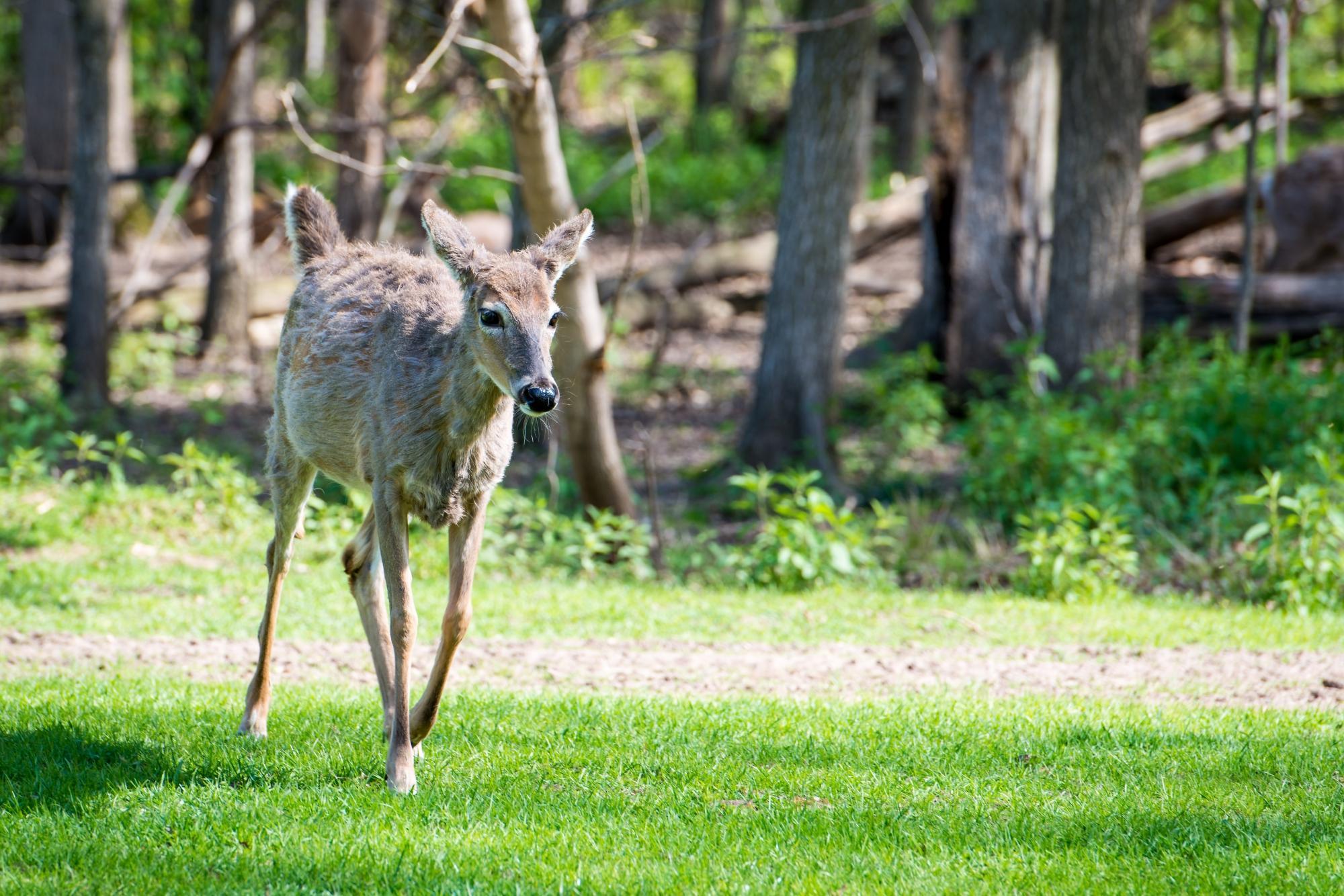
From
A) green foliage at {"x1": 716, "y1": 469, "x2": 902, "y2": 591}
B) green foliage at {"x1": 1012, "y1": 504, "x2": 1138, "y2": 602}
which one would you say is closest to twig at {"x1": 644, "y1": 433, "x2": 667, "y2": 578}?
green foliage at {"x1": 716, "y1": 469, "x2": 902, "y2": 591}

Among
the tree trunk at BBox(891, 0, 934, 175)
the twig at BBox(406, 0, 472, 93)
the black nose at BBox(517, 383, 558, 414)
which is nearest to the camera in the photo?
the black nose at BBox(517, 383, 558, 414)

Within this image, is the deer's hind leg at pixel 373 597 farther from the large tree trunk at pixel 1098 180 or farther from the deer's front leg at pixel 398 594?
the large tree trunk at pixel 1098 180

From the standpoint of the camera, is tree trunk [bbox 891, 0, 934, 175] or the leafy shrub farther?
tree trunk [bbox 891, 0, 934, 175]

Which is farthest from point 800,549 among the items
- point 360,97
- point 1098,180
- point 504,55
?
point 360,97

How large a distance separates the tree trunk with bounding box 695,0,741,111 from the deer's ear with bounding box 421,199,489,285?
24.0 m

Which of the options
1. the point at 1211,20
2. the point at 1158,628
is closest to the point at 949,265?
the point at 1158,628

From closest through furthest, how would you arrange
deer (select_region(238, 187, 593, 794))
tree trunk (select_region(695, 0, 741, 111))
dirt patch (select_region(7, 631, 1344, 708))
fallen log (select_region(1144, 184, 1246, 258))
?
deer (select_region(238, 187, 593, 794))
dirt patch (select_region(7, 631, 1344, 708))
fallen log (select_region(1144, 184, 1246, 258))
tree trunk (select_region(695, 0, 741, 111))

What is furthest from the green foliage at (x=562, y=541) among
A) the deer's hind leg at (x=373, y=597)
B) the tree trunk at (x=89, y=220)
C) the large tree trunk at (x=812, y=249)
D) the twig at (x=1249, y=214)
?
the twig at (x=1249, y=214)

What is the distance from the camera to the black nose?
16.0 ft

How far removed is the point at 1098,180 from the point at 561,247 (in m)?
8.91

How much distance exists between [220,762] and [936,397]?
31.6 ft

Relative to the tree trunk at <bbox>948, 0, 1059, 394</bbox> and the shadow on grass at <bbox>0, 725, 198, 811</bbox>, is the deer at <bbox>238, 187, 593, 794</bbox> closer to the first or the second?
the shadow on grass at <bbox>0, 725, 198, 811</bbox>

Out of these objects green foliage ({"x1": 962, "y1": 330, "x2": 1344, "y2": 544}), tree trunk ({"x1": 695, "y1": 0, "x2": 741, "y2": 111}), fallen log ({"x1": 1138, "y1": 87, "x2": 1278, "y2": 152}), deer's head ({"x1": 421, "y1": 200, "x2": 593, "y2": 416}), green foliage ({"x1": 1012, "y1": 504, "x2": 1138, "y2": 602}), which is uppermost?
tree trunk ({"x1": 695, "y1": 0, "x2": 741, "y2": 111})

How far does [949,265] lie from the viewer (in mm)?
14969
